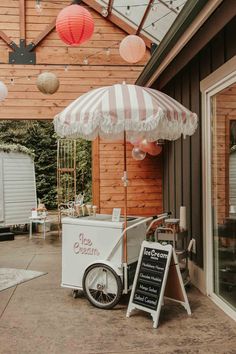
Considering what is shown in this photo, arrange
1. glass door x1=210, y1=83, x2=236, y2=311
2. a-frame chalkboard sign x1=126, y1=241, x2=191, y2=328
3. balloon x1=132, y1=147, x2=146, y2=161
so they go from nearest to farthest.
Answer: a-frame chalkboard sign x1=126, y1=241, x2=191, y2=328, glass door x1=210, y1=83, x2=236, y2=311, balloon x1=132, y1=147, x2=146, y2=161

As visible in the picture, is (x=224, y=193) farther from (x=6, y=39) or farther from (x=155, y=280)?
(x=6, y=39)

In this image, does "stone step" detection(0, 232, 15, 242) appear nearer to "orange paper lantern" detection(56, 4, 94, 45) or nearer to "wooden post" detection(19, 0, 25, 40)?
"wooden post" detection(19, 0, 25, 40)

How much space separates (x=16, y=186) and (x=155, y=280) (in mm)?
6538

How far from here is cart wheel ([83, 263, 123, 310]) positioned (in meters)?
4.04

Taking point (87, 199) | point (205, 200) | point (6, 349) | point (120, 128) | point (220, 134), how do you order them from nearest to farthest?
point (6, 349)
point (120, 128)
point (220, 134)
point (205, 200)
point (87, 199)

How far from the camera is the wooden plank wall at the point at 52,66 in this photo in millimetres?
8164

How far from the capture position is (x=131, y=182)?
8.38m

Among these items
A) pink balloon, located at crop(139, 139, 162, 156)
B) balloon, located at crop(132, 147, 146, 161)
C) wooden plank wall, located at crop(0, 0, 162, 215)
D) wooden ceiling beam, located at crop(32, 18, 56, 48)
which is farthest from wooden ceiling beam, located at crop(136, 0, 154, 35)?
balloon, located at crop(132, 147, 146, 161)

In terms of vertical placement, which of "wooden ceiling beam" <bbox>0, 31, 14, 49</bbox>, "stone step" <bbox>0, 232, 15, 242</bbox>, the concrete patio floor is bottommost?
the concrete patio floor

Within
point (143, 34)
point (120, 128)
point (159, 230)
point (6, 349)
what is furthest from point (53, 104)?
point (6, 349)

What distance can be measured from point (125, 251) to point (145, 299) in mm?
523

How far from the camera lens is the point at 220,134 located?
4.26 metres

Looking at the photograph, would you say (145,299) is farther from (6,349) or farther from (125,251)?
(6,349)

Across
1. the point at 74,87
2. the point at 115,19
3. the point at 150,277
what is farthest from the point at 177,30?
the point at 115,19
